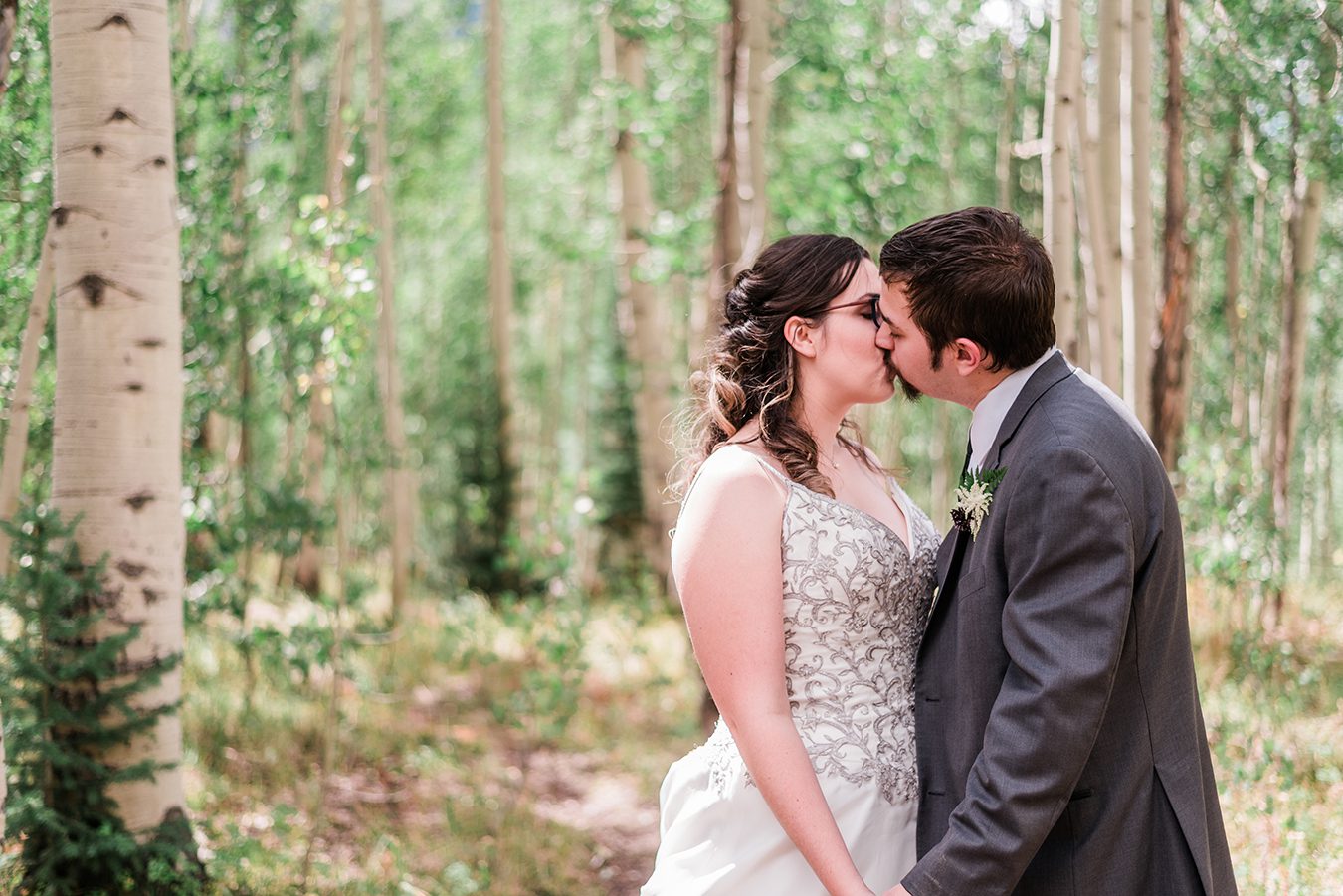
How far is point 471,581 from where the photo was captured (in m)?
11.8

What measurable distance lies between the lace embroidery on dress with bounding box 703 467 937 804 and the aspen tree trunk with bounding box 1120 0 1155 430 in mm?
2869

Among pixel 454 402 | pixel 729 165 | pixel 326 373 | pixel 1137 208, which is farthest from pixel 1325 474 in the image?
pixel 326 373

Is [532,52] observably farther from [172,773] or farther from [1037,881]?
[1037,881]

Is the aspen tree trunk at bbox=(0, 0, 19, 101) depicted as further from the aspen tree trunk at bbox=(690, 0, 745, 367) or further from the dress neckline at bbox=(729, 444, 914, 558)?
the aspen tree trunk at bbox=(690, 0, 745, 367)

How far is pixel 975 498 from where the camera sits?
213 centimetres

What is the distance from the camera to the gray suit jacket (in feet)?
6.06

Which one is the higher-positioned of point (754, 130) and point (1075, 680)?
point (754, 130)

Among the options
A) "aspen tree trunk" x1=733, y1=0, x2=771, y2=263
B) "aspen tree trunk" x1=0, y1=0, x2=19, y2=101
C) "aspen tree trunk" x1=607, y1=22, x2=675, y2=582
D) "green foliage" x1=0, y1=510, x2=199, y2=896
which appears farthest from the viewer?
"aspen tree trunk" x1=607, y1=22, x2=675, y2=582

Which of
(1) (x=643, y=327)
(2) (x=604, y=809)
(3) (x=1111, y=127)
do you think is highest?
(3) (x=1111, y=127)

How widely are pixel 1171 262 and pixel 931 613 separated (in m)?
4.27

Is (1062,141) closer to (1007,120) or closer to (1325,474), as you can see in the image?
(1007,120)

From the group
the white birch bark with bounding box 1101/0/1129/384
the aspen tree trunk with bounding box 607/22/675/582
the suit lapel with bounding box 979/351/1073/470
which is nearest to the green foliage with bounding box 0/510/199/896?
the suit lapel with bounding box 979/351/1073/470

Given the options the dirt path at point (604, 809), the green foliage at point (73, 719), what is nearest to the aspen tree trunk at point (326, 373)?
the green foliage at point (73, 719)

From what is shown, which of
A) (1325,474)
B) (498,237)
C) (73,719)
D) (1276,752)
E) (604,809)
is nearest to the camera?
(73,719)
